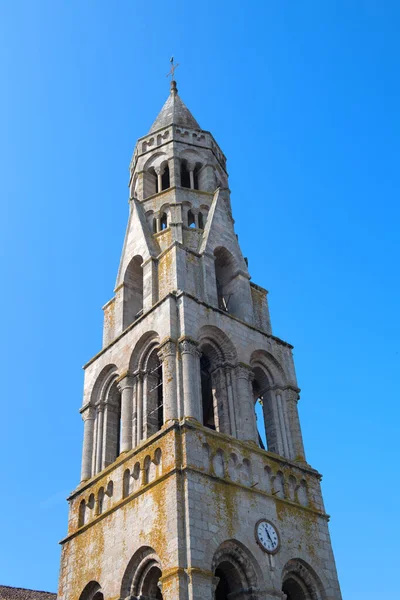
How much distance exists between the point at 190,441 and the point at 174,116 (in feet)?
60.7

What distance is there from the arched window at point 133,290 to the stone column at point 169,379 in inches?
180

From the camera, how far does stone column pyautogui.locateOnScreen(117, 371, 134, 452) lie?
21.9 meters

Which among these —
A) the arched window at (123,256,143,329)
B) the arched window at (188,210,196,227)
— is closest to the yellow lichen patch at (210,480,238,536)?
the arched window at (123,256,143,329)

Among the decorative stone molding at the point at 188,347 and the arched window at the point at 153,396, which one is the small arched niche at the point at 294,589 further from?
the decorative stone molding at the point at 188,347

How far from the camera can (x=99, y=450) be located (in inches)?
924

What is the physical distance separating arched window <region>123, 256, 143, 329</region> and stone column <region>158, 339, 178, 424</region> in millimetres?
4568

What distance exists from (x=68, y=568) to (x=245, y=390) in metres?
7.85

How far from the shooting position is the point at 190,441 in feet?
63.5

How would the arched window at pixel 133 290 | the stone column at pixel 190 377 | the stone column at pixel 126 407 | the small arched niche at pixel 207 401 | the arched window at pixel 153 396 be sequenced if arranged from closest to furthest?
1. the stone column at pixel 190 377
2. the stone column at pixel 126 407
3. the arched window at pixel 153 396
4. the small arched niche at pixel 207 401
5. the arched window at pixel 133 290

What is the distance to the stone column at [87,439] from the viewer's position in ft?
76.5

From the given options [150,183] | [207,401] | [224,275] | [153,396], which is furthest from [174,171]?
[153,396]

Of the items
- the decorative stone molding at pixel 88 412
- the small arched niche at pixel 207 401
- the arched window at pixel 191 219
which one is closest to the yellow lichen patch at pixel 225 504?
the small arched niche at pixel 207 401

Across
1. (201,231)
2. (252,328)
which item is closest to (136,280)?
(201,231)

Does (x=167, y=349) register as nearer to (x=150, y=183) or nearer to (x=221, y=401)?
(x=221, y=401)
